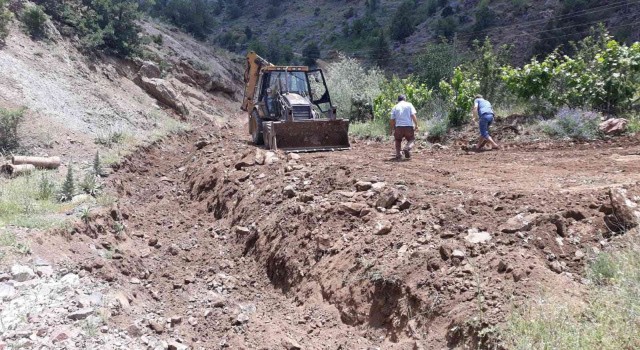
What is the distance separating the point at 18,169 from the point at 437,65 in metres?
23.1

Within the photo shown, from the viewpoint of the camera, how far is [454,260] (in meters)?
5.20

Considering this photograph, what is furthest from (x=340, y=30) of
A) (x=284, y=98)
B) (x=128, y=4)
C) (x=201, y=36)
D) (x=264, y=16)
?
(x=284, y=98)

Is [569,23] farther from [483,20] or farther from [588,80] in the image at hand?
[588,80]

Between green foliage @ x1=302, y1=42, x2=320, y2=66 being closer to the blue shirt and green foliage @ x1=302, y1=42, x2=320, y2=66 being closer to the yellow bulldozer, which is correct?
the yellow bulldozer

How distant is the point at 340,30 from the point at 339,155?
164ft

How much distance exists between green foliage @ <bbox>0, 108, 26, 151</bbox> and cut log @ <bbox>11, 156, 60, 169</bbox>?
50.5 inches

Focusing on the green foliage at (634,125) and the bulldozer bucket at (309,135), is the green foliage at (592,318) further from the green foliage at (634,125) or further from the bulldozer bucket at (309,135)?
the bulldozer bucket at (309,135)

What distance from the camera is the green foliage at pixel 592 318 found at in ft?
11.9

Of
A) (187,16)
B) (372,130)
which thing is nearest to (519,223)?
(372,130)

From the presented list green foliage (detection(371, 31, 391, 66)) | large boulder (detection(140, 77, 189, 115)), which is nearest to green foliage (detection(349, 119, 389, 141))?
large boulder (detection(140, 77, 189, 115))

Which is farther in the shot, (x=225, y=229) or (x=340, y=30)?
(x=340, y=30)

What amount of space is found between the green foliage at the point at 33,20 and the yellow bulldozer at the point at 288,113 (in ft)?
23.1

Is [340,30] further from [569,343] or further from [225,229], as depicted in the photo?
[569,343]

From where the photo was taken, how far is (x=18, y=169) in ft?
31.1
